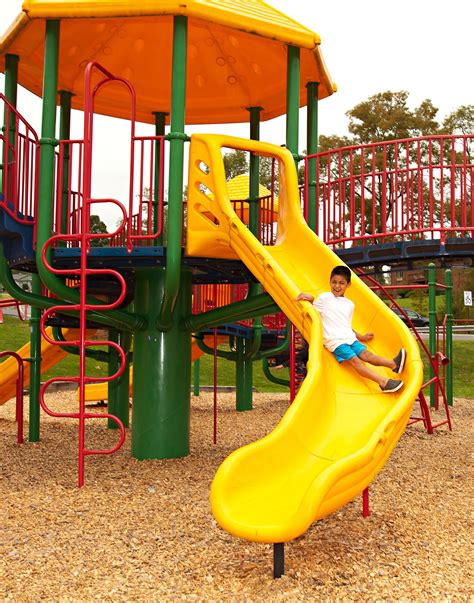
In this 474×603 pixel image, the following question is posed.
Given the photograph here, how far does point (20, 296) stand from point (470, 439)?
6735 millimetres

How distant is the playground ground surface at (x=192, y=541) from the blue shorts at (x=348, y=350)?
1.27m

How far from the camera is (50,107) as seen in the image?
6801 mm

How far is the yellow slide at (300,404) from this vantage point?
3.89 m

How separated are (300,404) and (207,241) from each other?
2.50 metres

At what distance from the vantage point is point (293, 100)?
7430 millimetres

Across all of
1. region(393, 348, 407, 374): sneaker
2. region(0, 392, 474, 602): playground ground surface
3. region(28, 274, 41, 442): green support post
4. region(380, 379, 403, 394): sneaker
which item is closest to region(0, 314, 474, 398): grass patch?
region(28, 274, 41, 442): green support post

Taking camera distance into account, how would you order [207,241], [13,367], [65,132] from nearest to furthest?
[207,241] < [65,132] < [13,367]

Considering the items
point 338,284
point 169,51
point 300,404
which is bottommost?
point 300,404

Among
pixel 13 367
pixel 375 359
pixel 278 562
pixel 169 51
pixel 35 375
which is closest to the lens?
pixel 278 562

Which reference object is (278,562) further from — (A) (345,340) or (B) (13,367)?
(B) (13,367)

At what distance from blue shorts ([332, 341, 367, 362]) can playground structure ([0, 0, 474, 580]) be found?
0.34 ft

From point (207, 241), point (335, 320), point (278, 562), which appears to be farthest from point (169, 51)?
point (278, 562)

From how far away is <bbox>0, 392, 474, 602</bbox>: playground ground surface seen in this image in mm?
3906

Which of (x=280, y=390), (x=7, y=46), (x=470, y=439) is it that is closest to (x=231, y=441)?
(x=470, y=439)
